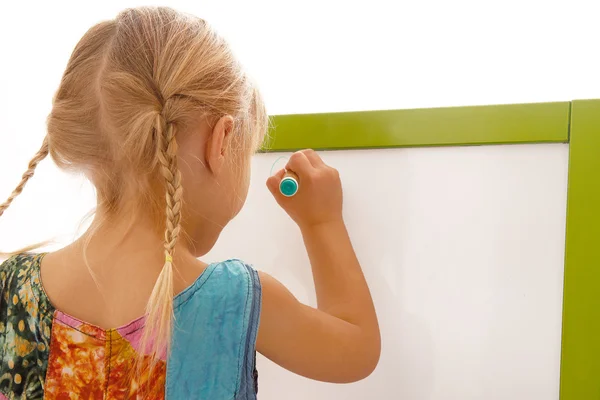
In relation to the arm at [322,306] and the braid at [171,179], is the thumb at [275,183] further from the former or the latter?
the braid at [171,179]

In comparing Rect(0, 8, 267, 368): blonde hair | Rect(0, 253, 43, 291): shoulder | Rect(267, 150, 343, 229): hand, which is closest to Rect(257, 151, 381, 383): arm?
Rect(267, 150, 343, 229): hand

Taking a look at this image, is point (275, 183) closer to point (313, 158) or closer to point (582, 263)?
point (313, 158)

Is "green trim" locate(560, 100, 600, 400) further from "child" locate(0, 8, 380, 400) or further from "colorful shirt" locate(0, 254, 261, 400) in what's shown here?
"colorful shirt" locate(0, 254, 261, 400)

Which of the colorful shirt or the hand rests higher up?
the hand

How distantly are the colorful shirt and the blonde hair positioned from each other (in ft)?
0.07

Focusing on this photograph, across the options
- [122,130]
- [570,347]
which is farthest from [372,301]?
[122,130]

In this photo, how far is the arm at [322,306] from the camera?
61cm

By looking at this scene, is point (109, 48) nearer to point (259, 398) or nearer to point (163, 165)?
point (163, 165)

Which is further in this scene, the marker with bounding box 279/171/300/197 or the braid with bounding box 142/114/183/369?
the marker with bounding box 279/171/300/197

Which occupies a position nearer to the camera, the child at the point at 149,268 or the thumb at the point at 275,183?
the child at the point at 149,268

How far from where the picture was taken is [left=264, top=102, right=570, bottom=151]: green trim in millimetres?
640

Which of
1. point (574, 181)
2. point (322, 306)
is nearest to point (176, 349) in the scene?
point (322, 306)

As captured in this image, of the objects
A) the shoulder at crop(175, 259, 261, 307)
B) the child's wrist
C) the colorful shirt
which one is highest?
the child's wrist

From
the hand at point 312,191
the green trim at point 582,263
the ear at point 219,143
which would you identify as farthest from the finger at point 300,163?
the green trim at point 582,263
